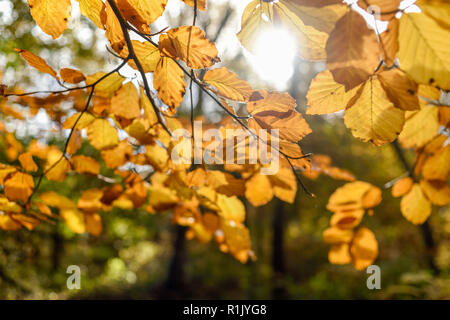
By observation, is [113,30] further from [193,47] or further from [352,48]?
[352,48]

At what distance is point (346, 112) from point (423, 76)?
0.10m

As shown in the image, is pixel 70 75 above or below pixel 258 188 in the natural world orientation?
above

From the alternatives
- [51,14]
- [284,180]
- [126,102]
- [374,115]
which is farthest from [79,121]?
[374,115]

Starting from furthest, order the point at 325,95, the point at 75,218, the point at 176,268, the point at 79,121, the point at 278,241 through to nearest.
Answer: the point at 278,241 < the point at 176,268 < the point at 75,218 < the point at 79,121 < the point at 325,95

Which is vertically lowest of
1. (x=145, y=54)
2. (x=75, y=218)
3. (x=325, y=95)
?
(x=75, y=218)

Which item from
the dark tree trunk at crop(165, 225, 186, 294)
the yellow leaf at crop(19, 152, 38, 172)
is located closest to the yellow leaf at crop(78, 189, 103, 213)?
the yellow leaf at crop(19, 152, 38, 172)

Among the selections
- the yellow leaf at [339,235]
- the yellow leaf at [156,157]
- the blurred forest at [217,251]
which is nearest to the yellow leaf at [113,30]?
the yellow leaf at [156,157]

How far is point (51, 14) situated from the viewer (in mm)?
418

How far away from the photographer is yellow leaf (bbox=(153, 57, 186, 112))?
45cm

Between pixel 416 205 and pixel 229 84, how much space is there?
1.77ft

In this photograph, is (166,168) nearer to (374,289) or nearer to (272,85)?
(374,289)

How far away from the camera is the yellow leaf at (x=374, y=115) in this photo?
344 millimetres

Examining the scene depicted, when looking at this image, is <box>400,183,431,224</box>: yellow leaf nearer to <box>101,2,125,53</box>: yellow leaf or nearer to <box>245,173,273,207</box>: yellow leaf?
<box>245,173,273,207</box>: yellow leaf
